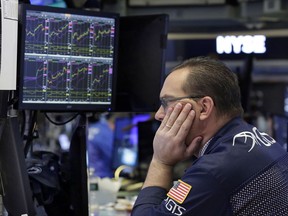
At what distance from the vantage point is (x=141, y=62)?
2924mm

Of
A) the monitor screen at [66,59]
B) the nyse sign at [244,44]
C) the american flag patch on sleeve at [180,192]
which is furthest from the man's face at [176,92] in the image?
the nyse sign at [244,44]

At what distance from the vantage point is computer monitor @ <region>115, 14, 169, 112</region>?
9.44 feet

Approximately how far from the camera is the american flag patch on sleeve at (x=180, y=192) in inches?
73.2

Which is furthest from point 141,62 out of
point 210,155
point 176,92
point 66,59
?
Result: point 210,155

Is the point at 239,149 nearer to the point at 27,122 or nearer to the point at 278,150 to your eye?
the point at 278,150

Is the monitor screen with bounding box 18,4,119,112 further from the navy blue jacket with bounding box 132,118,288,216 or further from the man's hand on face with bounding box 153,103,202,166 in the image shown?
the navy blue jacket with bounding box 132,118,288,216

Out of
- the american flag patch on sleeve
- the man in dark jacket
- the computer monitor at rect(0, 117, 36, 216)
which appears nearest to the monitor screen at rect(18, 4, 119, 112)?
the computer monitor at rect(0, 117, 36, 216)

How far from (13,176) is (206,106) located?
0.85 m

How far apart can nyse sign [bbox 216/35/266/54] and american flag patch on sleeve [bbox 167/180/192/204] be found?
17.5 ft

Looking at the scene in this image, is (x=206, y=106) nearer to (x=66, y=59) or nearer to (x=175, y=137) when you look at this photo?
(x=175, y=137)

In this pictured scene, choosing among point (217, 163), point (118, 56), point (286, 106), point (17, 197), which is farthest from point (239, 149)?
point (286, 106)

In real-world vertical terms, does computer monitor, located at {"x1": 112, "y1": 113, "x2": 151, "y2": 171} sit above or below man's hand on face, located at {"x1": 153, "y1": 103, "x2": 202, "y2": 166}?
below

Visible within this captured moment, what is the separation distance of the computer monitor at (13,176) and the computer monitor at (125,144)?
3.59m

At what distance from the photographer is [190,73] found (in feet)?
6.79
